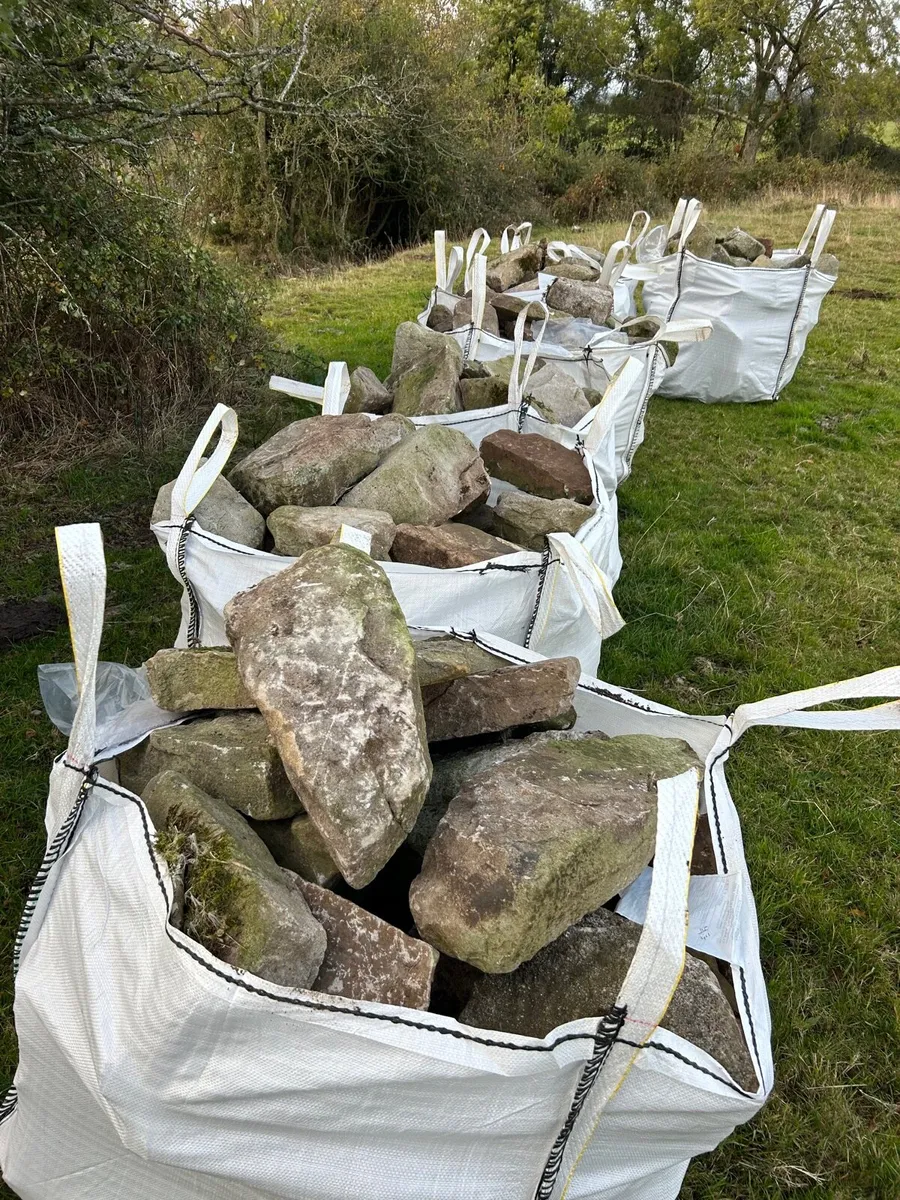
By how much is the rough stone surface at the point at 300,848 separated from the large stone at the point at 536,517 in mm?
Result: 1334

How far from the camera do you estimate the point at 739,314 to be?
5922mm

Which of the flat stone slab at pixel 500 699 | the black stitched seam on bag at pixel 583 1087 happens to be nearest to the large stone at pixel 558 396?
the flat stone slab at pixel 500 699

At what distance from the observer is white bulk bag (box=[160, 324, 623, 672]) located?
2.04 metres

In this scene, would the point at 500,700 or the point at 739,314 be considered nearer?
the point at 500,700

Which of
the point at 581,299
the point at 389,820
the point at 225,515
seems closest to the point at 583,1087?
the point at 389,820

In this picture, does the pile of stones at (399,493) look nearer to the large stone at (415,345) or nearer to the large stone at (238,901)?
the large stone at (415,345)

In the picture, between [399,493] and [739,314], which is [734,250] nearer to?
[739,314]

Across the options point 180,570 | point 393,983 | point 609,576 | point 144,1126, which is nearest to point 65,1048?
point 144,1126

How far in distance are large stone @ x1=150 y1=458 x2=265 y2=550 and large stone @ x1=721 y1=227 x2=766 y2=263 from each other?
6348 millimetres

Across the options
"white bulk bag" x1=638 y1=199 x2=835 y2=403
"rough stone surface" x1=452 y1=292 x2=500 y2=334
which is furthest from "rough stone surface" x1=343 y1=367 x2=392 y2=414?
"white bulk bag" x1=638 y1=199 x2=835 y2=403

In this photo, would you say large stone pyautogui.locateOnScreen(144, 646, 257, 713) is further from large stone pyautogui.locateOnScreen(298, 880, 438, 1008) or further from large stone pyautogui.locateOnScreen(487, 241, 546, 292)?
large stone pyautogui.locateOnScreen(487, 241, 546, 292)

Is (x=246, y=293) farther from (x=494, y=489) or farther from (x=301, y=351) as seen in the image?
(x=494, y=489)

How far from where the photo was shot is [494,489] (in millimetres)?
3055

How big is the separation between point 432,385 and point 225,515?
4.66 ft
